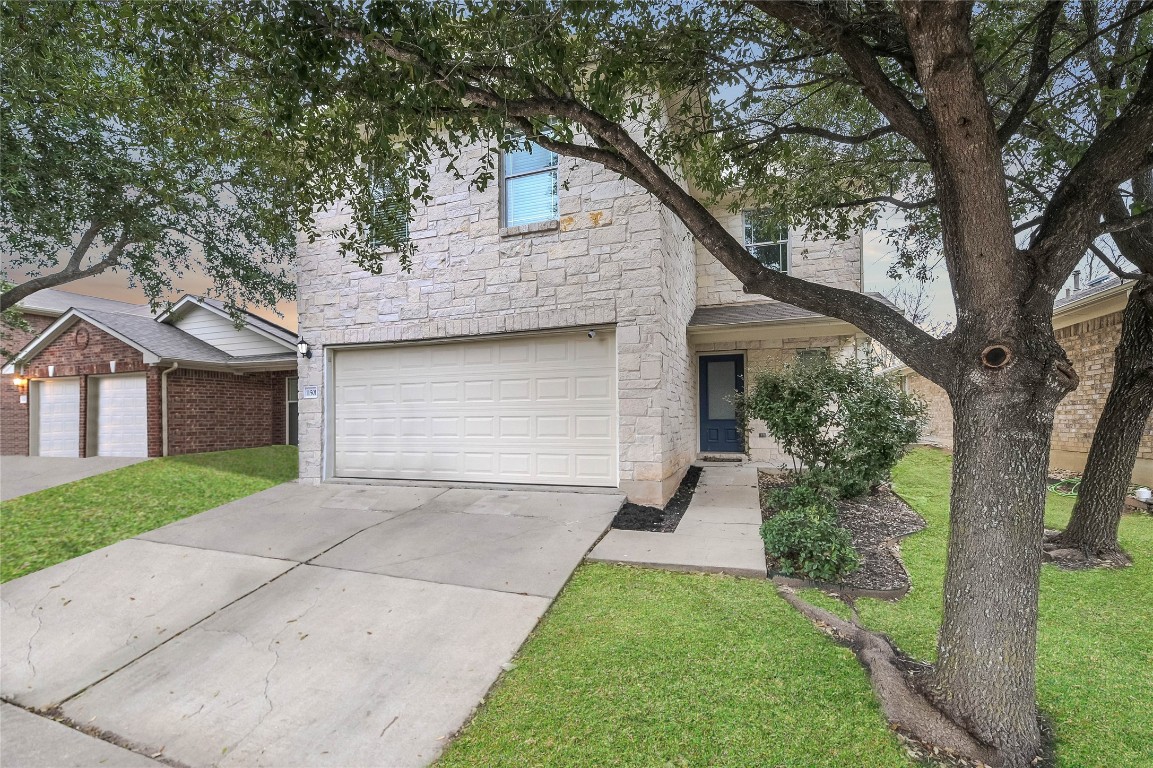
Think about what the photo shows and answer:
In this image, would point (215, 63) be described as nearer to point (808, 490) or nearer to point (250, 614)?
point (250, 614)

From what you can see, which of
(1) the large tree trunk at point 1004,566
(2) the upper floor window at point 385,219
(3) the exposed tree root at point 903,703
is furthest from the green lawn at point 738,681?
(2) the upper floor window at point 385,219

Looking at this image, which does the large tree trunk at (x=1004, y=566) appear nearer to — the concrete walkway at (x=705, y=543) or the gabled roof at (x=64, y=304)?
the concrete walkway at (x=705, y=543)

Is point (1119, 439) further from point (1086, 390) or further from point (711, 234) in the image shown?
point (1086, 390)

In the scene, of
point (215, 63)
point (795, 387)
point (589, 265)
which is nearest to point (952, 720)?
point (795, 387)

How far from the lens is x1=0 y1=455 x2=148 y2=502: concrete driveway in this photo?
27.4 ft

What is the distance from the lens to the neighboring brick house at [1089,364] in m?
7.58

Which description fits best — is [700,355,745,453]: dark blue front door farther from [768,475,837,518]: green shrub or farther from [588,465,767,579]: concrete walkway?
[768,475,837,518]: green shrub

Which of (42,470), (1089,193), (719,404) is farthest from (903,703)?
(42,470)

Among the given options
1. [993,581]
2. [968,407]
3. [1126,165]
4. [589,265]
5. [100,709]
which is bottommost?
[100,709]

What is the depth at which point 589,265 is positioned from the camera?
6504mm

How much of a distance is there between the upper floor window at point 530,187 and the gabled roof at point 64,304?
13350mm

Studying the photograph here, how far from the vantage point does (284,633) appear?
3.45 metres

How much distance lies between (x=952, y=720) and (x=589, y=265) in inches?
222

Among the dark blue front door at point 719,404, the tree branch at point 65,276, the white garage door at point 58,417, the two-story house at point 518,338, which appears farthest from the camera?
the white garage door at point 58,417
